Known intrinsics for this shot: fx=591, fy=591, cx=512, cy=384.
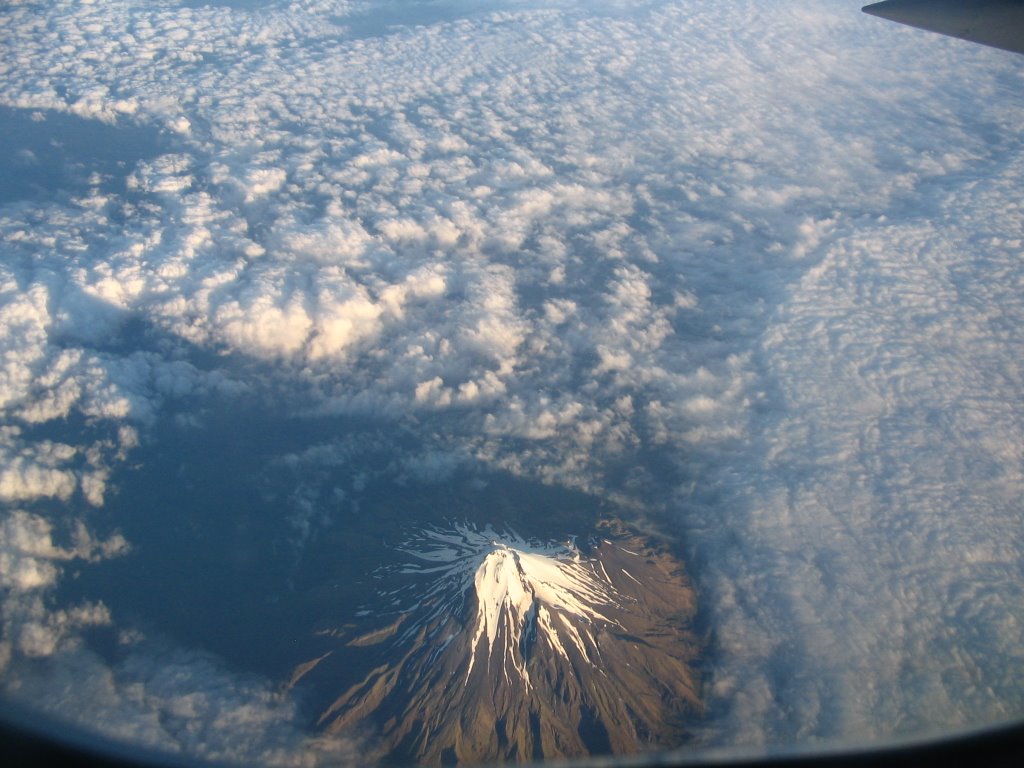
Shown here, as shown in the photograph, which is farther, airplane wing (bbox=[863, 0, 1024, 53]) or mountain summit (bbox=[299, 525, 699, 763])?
mountain summit (bbox=[299, 525, 699, 763])

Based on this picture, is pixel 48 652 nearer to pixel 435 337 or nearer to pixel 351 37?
pixel 435 337

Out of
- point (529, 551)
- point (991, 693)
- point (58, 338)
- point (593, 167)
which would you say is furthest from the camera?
point (593, 167)

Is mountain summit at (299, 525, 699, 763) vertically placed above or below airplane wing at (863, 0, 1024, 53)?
below

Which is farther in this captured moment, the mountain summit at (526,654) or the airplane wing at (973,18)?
the mountain summit at (526,654)

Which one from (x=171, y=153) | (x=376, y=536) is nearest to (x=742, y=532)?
(x=376, y=536)
